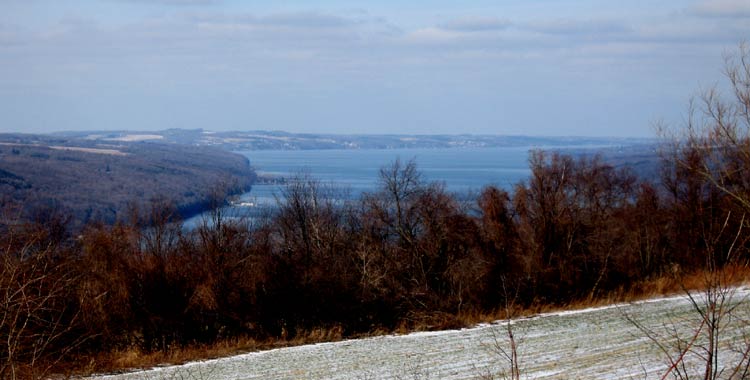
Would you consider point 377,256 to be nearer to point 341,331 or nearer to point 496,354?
point 341,331

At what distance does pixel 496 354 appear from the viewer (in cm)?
1412

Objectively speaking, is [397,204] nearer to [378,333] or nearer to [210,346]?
[378,333]

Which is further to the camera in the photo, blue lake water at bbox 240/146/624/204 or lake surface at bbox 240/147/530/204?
lake surface at bbox 240/147/530/204

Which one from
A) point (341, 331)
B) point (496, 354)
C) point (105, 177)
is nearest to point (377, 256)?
point (341, 331)

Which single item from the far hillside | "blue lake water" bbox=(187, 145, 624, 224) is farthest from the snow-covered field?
the far hillside

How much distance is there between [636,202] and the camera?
120 ft

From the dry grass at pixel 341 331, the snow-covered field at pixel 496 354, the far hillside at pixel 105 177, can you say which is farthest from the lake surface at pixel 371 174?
the snow-covered field at pixel 496 354

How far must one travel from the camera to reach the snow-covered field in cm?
1239

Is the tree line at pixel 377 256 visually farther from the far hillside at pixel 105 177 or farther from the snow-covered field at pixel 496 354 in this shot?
the far hillside at pixel 105 177

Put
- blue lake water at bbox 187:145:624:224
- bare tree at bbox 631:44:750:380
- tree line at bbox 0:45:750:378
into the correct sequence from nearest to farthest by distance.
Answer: bare tree at bbox 631:44:750:380, tree line at bbox 0:45:750:378, blue lake water at bbox 187:145:624:224

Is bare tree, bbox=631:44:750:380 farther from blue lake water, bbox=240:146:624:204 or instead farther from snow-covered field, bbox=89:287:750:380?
blue lake water, bbox=240:146:624:204

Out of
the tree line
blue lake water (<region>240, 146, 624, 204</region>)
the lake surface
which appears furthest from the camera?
the lake surface

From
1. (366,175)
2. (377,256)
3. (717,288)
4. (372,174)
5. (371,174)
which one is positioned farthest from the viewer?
(371,174)

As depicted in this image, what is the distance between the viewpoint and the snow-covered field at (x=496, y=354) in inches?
488
